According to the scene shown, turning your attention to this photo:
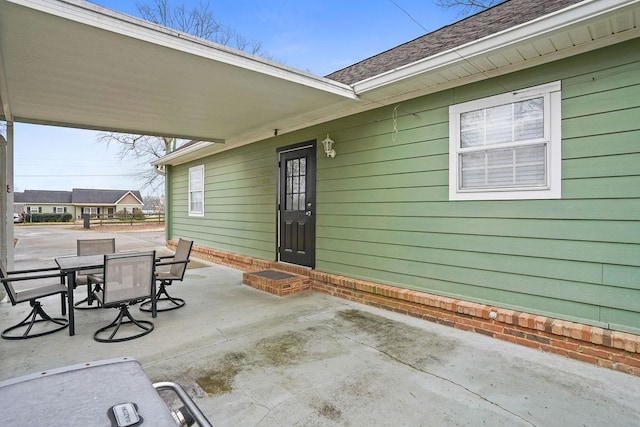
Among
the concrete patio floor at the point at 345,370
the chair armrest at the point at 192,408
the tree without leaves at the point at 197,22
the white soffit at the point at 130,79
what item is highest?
the tree without leaves at the point at 197,22

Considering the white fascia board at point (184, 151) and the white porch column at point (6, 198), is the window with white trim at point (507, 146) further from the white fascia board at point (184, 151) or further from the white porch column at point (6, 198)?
the white porch column at point (6, 198)

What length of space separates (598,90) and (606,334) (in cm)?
200

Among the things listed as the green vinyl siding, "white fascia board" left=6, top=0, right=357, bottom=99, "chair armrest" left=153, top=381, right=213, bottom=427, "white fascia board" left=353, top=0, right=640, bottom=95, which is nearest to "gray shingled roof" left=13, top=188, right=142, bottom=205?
the green vinyl siding

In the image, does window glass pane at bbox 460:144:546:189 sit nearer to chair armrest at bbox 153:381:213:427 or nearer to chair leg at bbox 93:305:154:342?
chair armrest at bbox 153:381:213:427

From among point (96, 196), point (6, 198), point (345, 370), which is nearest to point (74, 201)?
point (96, 196)

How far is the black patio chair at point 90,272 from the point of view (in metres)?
4.13

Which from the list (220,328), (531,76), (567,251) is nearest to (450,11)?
(531,76)

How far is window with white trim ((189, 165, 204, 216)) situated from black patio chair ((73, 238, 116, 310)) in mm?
4038

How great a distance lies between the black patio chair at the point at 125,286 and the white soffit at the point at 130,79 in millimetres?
1856

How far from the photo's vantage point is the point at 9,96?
13.2 feet

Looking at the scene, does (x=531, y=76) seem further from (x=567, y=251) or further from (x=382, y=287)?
(x=382, y=287)

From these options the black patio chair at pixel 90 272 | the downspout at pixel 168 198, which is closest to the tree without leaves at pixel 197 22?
the downspout at pixel 168 198

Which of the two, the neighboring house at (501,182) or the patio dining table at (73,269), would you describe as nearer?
the neighboring house at (501,182)

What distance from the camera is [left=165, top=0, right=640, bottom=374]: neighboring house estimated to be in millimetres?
2689
